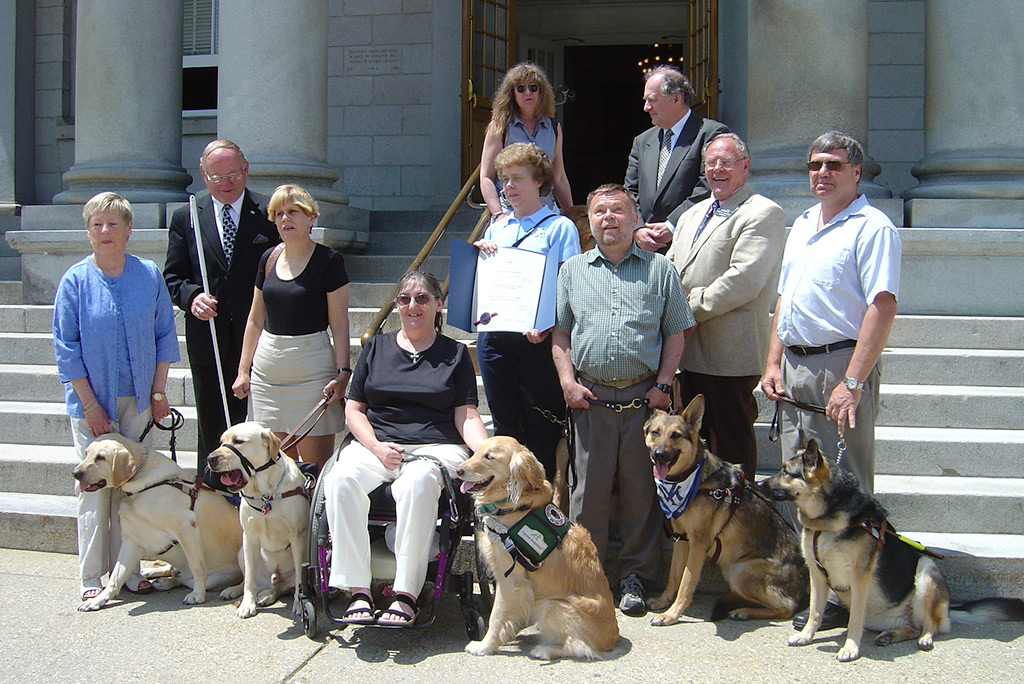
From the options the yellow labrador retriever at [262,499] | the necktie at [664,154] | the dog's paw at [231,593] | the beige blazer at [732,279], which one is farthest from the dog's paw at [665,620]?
the necktie at [664,154]

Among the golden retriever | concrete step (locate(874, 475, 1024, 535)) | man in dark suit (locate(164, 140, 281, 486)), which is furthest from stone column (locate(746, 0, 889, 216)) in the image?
the golden retriever

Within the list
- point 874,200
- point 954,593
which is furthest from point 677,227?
point 874,200

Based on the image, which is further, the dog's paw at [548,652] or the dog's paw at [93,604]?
the dog's paw at [93,604]

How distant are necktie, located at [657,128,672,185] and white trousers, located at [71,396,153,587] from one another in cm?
309

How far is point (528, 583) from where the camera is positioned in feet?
13.3

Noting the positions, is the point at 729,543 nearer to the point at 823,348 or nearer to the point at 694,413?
the point at 694,413

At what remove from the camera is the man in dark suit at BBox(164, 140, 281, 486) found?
534 cm

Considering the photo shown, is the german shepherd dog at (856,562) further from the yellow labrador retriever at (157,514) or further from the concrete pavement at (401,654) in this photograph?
the yellow labrador retriever at (157,514)

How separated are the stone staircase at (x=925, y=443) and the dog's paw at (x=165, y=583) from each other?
2.82ft

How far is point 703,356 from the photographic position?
4.80 m

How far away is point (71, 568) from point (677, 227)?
378 centimetres

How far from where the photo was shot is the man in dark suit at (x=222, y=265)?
17.5ft

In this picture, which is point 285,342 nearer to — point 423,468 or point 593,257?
point 423,468

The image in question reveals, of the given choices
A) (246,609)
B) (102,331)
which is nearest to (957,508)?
(246,609)
